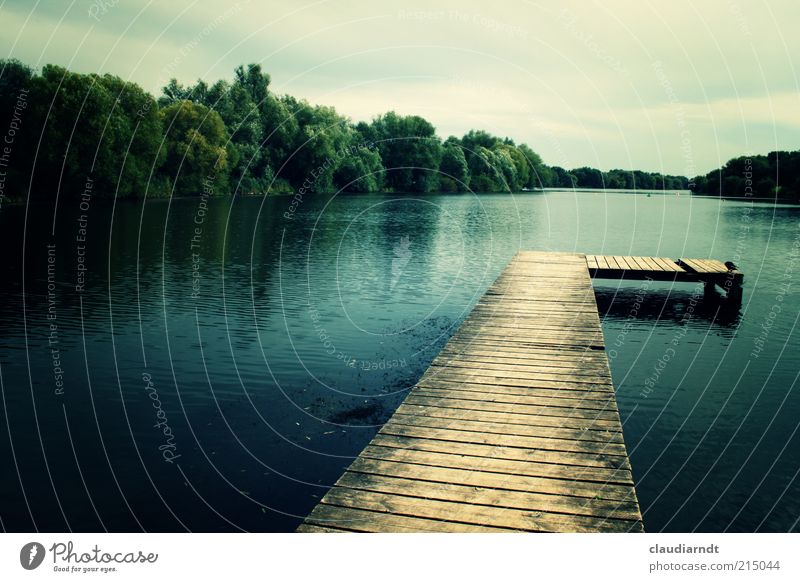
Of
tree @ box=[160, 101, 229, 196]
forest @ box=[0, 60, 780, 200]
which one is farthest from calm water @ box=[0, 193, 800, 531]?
tree @ box=[160, 101, 229, 196]

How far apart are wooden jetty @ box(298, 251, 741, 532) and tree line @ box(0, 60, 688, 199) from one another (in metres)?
31.7

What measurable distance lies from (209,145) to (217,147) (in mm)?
1377

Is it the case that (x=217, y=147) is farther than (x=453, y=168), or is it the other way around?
(x=453, y=168)

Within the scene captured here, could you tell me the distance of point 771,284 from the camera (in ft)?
97.0

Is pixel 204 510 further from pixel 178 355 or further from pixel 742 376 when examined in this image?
pixel 742 376

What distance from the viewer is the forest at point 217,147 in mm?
68312

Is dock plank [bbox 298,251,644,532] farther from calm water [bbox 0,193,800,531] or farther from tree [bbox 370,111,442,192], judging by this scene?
tree [bbox 370,111,442,192]

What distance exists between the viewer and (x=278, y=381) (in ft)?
48.1

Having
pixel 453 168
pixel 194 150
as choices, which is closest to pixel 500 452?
pixel 194 150

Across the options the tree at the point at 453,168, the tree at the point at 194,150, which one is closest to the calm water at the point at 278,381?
the tree at the point at 194,150

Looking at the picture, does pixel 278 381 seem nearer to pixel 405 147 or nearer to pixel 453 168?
pixel 405 147

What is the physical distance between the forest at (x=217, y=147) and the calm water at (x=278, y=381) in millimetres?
15347

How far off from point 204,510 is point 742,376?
1356 centimetres
